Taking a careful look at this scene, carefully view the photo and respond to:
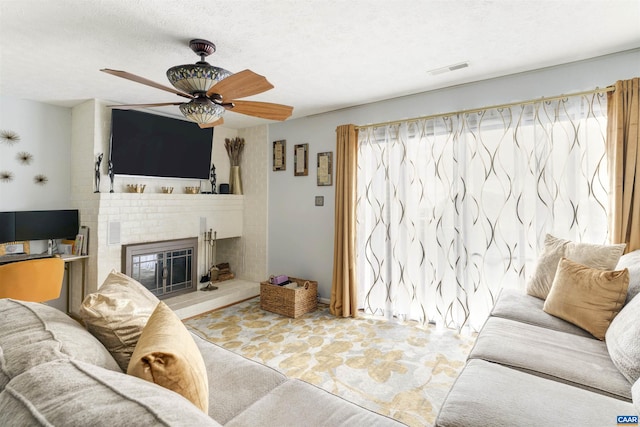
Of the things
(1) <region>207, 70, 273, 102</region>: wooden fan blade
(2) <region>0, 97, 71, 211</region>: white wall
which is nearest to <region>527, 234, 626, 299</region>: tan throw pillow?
(1) <region>207, 70, 273, 102</region>: wooden fan blade

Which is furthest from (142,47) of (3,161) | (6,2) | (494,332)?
(494,332)

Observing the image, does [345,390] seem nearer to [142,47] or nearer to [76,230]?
[142,47]

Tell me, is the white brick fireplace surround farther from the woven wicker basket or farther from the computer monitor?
the woven wicker basket

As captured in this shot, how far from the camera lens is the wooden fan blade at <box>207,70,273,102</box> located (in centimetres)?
176

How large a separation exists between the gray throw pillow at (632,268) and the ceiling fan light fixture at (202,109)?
9.01 feet

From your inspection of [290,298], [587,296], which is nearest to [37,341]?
[587,296]

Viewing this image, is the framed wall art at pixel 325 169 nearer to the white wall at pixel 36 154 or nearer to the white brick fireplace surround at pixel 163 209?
the white brick fireplace surround at pixel 163 209

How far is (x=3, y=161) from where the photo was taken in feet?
10.8

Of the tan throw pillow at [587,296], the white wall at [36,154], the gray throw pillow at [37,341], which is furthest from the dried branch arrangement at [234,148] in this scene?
the tan throw pillow at [587,296]

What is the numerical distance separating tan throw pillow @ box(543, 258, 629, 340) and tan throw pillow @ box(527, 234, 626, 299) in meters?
0.15

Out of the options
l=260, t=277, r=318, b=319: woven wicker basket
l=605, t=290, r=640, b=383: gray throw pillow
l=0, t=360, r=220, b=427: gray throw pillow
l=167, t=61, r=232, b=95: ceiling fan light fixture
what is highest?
l=167, t=61, r=232, b=95: ceiling fan light fixture

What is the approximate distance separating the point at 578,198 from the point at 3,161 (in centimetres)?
547

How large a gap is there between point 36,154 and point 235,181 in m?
2.30

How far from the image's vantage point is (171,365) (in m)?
0.98
